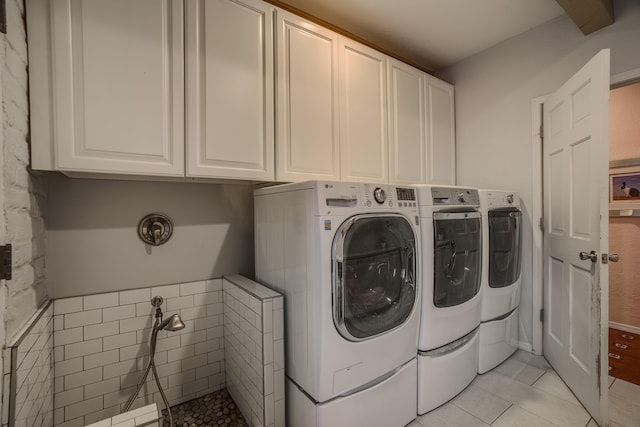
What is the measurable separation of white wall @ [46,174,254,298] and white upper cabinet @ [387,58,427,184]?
1.18m

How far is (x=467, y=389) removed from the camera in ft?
6.16

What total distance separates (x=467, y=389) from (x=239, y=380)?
58.2 inches

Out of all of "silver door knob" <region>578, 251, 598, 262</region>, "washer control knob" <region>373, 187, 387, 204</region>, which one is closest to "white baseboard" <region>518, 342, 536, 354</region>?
"silver door knob" <region>578, 251, 598, 262</region>

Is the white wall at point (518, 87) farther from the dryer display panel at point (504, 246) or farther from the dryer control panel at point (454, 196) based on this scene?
the dryer control panel at point (454, 196)

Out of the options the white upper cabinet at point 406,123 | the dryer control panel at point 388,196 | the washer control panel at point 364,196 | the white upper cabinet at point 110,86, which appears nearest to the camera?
the white upper cabinet at point 110,86

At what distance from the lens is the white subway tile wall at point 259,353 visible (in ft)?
4.55

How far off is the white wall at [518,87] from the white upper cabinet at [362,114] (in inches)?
41.6

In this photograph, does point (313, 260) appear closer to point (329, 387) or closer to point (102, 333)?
point (329, 387)

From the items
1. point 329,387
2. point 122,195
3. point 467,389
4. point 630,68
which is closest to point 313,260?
point 329,387

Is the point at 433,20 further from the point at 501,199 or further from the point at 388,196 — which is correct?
the point at 388,196

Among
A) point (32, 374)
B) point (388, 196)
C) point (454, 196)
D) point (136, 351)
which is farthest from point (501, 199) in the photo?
point (32, 374)

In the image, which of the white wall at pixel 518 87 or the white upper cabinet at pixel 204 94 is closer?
the white upper cabinet at pixel 204 94

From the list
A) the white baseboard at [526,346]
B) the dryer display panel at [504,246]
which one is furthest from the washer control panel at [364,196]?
the white baseboard at [526,346]

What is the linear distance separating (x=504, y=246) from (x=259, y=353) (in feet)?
6.19
